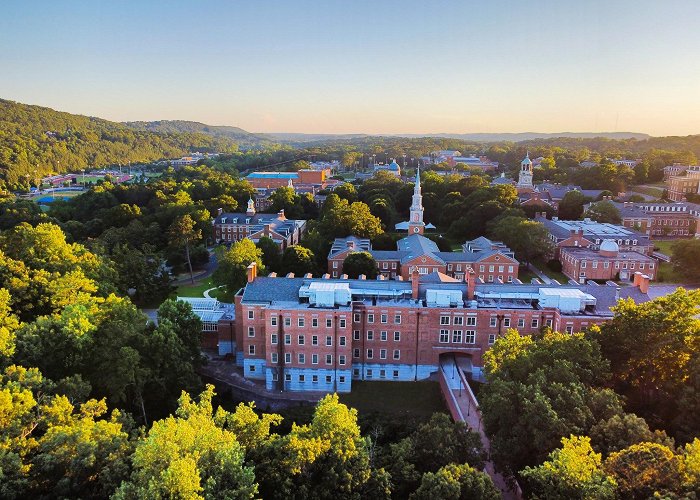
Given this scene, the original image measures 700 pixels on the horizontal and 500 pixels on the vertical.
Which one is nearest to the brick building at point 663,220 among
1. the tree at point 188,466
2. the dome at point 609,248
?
the dome at point 609,248

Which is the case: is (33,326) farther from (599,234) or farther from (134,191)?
(134,191)

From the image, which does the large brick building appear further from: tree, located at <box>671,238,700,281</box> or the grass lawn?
tree, located at <box>671,238,700,281</box>

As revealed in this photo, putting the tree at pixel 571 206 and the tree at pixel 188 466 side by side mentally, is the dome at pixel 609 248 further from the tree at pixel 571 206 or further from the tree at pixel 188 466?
the tree at pixel 188 466

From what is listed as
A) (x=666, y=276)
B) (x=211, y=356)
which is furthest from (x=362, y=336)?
(x=666, y=276)

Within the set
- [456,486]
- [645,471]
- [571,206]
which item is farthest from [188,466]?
[571,206]

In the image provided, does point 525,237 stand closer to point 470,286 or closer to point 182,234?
point 470,286

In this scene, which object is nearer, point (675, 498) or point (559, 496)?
point (675, 498)
